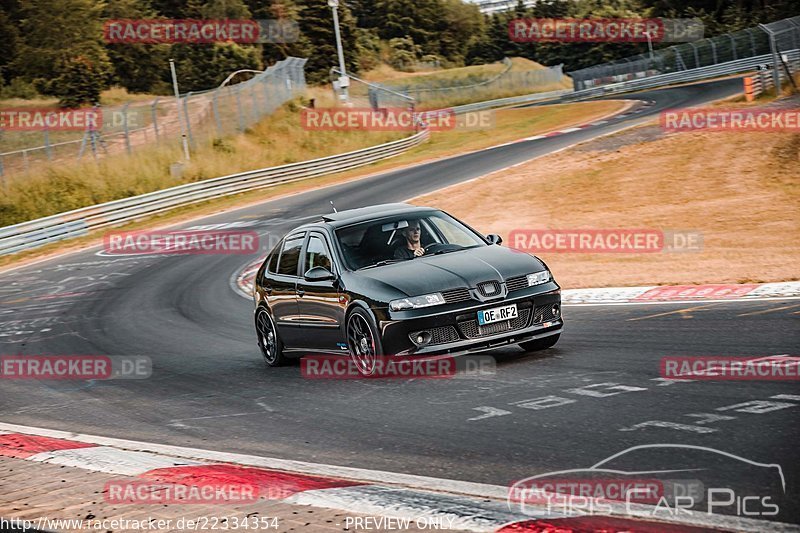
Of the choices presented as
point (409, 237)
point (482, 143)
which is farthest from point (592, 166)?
point (409, 237)

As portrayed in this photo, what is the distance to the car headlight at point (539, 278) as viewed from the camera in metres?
9.34

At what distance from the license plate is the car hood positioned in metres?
0.27

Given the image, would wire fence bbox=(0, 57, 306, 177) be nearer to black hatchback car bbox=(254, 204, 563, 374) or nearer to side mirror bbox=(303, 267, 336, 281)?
black hatchback car bbox=(254, 204, 563, 374)

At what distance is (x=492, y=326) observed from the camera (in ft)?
29.6

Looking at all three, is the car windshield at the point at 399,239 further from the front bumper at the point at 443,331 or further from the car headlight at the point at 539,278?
the front bumper at the point at 443,331

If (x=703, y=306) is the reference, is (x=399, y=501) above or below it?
above

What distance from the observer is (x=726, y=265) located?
1551 cm

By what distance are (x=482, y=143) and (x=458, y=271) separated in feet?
122

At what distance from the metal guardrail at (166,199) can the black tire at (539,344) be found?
2420 centimetres

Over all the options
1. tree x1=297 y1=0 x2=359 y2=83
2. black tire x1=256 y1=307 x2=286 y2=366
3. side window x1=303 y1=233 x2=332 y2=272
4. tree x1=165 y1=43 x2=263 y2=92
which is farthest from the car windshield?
tree x1=297 y1=0 x2=359 y2=83

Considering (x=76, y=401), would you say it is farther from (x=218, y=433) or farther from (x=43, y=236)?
(x=43, y=236)

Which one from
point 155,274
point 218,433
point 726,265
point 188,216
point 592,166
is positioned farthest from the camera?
point 188,216

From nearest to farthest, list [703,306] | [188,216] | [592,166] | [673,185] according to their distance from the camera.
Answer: [703,306] < [673,185] < [592,166] < [188,216]

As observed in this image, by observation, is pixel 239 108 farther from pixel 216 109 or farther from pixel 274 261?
pixel 274 261
